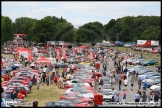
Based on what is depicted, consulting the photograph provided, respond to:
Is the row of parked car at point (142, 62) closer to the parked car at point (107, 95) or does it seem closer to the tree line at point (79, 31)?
the parked car at point (107, 95)

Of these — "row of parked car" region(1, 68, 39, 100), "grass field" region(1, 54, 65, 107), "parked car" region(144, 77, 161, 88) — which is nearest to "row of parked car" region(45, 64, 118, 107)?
"grass field" region(1, 54, 65, 107)

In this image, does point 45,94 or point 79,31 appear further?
point 79,31

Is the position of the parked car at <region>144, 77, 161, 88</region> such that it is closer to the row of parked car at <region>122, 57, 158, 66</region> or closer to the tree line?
the row of parked car at <region>122, 57, 158, 66</region>

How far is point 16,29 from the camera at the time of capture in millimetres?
150875

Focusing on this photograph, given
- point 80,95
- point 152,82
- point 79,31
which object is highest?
point 79,31

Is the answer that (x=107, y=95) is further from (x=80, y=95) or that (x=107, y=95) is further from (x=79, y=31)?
(x=79, y=31)

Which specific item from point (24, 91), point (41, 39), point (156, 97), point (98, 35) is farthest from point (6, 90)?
point (98, 35)

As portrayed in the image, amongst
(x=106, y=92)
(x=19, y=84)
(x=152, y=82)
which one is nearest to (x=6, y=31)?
(x=19, y=84)

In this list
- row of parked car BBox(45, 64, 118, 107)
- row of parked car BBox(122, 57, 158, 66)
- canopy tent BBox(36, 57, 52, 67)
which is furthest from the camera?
row of parked car BBox(122, 57, 158, 66)

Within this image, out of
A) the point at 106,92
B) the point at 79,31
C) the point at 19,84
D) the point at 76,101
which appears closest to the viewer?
the point at 76,101

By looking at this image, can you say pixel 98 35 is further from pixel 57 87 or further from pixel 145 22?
pixel 57 87

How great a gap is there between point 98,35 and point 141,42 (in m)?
21.2

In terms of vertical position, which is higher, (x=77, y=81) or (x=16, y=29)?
(x=16, y=29)

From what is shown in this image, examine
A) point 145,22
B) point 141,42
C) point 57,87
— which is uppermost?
point 145,22
